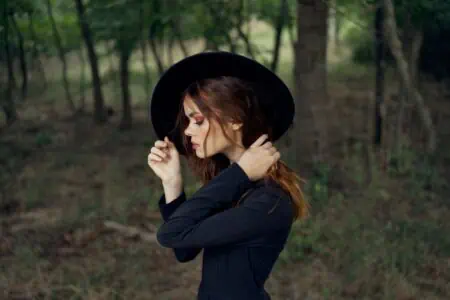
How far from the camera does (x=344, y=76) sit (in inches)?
A: 576

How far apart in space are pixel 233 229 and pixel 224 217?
5 centimetres

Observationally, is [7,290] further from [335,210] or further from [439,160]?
[439,160]

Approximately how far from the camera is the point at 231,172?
1.77m

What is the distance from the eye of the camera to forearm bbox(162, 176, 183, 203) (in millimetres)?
1992

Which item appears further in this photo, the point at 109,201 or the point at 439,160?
the point at 439,160

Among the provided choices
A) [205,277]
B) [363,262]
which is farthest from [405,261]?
[205,277]

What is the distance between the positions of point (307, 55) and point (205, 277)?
4198 millimetres

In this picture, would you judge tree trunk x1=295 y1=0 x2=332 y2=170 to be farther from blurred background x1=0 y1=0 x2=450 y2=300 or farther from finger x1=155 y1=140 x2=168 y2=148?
finger x1=155 y1=140 x2=168 y2=148

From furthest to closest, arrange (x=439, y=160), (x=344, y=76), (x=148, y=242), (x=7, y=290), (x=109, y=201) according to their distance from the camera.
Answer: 1. (x=344, y=76)
2. (x=439, y=160)
3. (x=109, y=201)
4. (x=148, y=242)
5. (x=7, y=290)

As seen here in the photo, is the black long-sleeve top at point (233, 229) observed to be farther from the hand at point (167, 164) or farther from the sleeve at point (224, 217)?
the hand at point (167, 164)

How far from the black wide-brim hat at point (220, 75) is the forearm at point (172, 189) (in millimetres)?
178

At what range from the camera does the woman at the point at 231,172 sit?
176cm

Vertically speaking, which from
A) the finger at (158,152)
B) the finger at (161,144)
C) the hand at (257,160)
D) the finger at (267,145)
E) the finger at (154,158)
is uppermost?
the finger at (267,145)

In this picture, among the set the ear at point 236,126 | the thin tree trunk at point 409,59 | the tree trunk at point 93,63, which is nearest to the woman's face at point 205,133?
the ear at point 236,126
